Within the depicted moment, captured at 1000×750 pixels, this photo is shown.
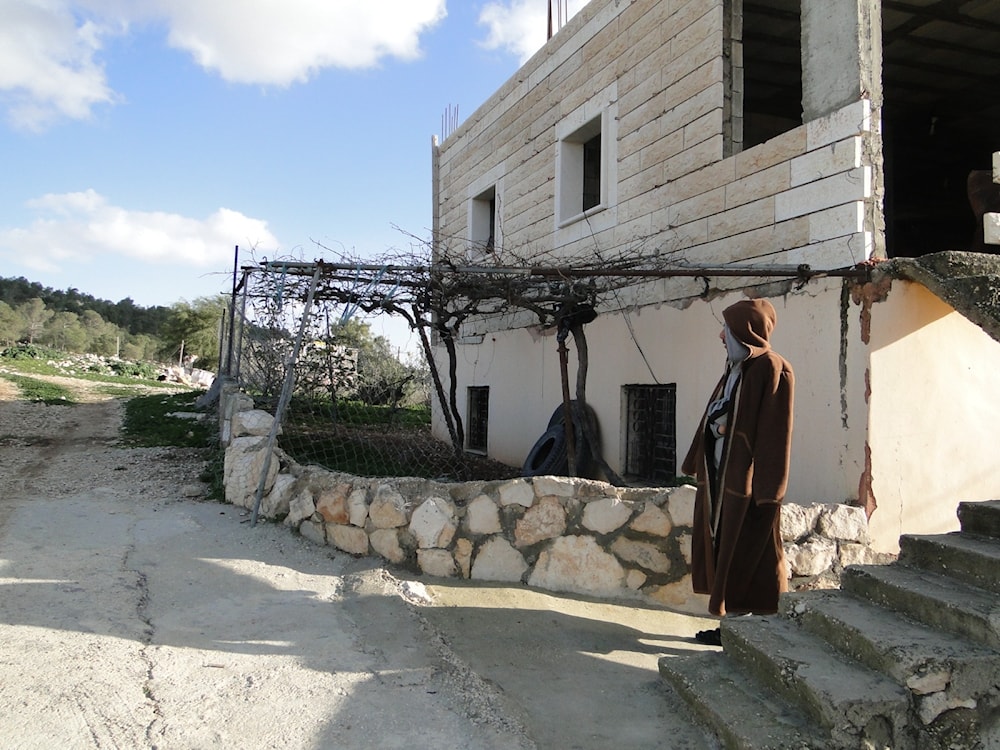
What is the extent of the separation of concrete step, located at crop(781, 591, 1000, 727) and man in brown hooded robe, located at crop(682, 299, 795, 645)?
0.45 meters

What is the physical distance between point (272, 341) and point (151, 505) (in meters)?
3.25

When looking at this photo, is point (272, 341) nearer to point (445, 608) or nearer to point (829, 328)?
point (445, 608)

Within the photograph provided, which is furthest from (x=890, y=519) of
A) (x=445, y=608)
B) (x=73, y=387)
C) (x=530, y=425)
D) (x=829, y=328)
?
(x=73, y=387)

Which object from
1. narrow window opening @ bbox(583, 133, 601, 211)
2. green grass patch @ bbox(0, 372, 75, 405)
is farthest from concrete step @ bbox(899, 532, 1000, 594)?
green grass patch @ bbox(0, 372, 75, 405)

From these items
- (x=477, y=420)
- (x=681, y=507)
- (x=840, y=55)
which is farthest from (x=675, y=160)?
(x=477, y=420)

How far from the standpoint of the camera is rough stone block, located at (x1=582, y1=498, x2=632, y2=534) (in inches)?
190

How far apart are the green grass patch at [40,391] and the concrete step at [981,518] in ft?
53.7

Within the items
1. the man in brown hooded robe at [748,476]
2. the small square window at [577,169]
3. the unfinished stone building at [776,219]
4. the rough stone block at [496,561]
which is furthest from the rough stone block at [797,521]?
the small square window at [577,169]

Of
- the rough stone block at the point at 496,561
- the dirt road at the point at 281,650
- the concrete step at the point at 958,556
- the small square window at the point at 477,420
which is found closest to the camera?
the dirt road at the point at 281,650

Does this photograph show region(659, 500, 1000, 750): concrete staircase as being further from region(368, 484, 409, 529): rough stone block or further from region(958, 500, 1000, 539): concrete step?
region(368, 484, 409, 529): rough stone block

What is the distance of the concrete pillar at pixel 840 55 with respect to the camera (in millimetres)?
5379

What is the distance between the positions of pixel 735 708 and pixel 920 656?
0.77 metres

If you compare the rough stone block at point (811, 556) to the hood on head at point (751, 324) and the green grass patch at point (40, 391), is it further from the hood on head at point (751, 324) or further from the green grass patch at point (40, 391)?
the green grass patch at point (40, 391)

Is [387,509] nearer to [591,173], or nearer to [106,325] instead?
[591,173]
